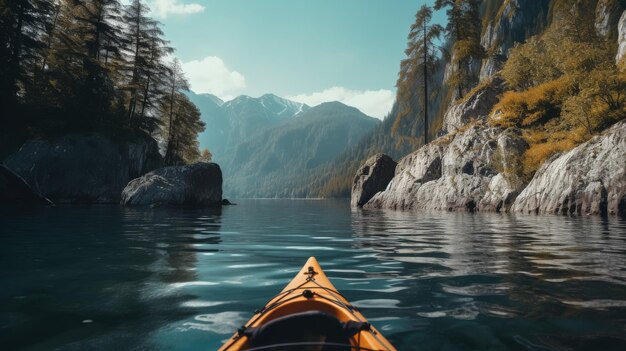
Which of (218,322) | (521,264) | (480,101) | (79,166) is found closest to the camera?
(218,322)

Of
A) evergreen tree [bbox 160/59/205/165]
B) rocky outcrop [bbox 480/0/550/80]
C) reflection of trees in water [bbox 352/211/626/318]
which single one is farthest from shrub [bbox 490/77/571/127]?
rocky outcrop [bbox 480/0/550/80]

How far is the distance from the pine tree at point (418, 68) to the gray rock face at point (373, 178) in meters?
5.65

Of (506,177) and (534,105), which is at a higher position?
(534,105)

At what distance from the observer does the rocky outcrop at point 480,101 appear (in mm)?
35156

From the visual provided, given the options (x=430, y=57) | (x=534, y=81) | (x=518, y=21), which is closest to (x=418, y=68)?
(x=430, y=57)

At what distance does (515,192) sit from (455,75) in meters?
18.3

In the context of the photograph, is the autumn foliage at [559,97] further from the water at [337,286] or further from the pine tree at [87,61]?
the pine tree at [87,61]

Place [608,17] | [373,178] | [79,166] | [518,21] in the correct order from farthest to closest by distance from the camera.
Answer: [518,21] < [608,17] < [373,178] < [79,166]

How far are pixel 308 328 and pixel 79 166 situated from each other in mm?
35296

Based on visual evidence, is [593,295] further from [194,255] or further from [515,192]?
[515,192]

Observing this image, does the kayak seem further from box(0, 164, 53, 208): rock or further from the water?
box(0, 164, 53, 208): rock

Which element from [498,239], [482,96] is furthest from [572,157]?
[482,96]

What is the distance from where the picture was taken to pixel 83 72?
111ft

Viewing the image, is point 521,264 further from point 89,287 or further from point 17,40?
point 17,40
